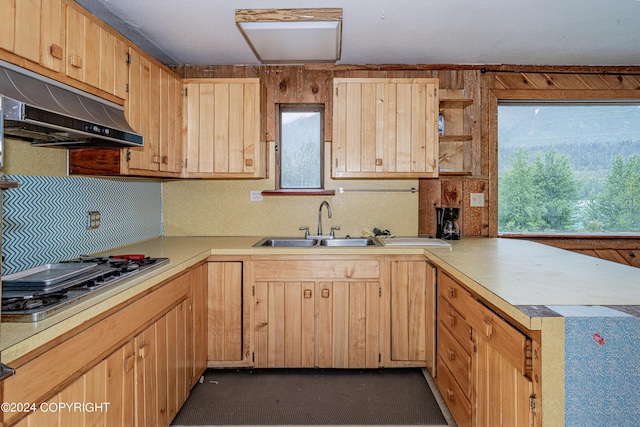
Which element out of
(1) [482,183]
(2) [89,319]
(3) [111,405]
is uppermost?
(1) [482,183]

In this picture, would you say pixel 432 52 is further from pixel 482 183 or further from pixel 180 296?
pixel 180 296

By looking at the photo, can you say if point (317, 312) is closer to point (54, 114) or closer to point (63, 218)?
point (63, 218)

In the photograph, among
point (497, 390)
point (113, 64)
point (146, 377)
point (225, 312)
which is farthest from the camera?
point (225, 312)

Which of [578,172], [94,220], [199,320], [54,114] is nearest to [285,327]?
[199,320]

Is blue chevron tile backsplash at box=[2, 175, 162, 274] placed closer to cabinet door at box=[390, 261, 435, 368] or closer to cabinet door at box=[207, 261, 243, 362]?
cabinet door at box=[207, 261, 243, 362]

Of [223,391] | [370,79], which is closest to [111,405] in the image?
[223,391]

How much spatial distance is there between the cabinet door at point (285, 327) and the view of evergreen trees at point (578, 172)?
2006mm

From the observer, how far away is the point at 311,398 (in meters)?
2.38

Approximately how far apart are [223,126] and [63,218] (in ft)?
4.11

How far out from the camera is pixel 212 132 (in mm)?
2916

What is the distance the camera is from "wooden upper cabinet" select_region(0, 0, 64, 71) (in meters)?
1.35

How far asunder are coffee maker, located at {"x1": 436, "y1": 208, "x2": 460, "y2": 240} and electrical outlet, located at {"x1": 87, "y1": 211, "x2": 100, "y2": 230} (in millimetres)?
2388

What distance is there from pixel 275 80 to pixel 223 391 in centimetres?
235

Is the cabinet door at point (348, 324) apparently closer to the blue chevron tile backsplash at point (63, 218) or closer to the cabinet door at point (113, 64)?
the blue chevron tile backsplash at point (63, 218)
